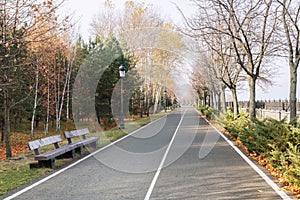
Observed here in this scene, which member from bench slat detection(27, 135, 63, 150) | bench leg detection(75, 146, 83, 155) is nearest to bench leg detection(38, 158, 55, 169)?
bench slat detection(27, 135, 63, 150)

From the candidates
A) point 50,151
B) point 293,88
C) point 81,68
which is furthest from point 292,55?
point 81,68

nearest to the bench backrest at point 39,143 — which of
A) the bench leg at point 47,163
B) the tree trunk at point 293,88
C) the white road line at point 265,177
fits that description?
the bench leg at point 47,163

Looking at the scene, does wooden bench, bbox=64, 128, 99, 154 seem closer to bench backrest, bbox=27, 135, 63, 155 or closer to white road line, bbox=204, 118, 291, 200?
bench backrest, bbox=27, 135, 63, 155

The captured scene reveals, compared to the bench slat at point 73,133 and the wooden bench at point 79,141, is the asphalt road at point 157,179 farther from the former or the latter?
the bench slat at point 73,133

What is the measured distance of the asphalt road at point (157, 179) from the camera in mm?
6867

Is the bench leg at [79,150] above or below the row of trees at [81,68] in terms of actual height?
below

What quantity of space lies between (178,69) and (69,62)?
22.9m

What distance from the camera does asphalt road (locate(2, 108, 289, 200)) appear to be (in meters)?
6.87

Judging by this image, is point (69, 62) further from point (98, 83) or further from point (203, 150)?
point (203, 150)

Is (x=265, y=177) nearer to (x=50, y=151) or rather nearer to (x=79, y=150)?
(x=50, y=151)

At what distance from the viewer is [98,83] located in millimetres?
27375

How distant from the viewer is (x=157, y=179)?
8.23 m

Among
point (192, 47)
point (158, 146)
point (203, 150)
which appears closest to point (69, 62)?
point (192, 47)

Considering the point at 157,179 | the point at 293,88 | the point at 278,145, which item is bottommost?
the point at 157,179
